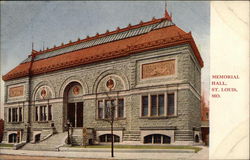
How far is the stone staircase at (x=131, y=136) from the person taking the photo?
489 cm

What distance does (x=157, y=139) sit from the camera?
188 inches

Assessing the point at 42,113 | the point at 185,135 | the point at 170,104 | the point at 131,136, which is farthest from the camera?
the point at 42,113

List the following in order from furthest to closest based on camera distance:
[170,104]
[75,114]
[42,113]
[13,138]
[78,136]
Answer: [13,138], [42,113], [75,114], [78,136], [170,104]

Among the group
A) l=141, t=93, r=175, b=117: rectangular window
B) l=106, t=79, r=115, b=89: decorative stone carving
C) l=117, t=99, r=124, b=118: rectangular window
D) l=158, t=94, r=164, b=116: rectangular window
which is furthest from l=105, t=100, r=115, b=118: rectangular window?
l=158, t=94, r=164, b=116: rectangular window

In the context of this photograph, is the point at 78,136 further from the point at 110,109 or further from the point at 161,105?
the point at 161,105

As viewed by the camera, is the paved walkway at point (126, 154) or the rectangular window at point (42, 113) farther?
the rectangular window at point (42, 113)

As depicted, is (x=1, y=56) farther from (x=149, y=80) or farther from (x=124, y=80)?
(x=149, y=80)

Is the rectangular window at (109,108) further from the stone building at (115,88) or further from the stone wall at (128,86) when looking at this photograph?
the stone wall at (128,86)

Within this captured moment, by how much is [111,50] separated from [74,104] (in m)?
1.23

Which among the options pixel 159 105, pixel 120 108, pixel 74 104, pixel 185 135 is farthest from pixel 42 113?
pixel 185 135

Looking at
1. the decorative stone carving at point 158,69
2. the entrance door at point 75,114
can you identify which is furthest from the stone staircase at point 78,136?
the decorative stone carving at point 158,69

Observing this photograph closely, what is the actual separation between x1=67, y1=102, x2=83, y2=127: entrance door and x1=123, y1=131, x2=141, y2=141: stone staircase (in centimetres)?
90

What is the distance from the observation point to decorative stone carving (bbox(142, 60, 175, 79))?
466 centimetres

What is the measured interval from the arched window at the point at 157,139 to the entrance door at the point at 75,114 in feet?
4.24
